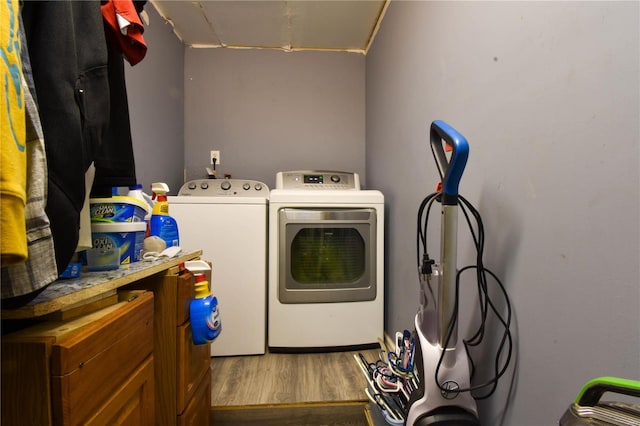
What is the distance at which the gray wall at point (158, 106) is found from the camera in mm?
1644

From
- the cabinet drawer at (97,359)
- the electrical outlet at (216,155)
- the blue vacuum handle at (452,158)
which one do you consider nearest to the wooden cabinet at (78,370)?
the cabinet drawer at (97,359)

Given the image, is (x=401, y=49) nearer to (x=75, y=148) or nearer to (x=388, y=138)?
(x=388, y=138)

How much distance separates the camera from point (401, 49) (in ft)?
5.32

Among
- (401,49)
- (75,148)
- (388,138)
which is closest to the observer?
(75,148)

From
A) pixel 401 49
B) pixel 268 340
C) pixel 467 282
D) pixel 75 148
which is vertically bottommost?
pixel 268 340

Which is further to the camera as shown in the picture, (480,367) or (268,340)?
(268,340)

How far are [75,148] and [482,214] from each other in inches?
39.1

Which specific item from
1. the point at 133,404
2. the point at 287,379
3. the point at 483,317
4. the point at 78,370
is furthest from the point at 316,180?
the point at 78,370

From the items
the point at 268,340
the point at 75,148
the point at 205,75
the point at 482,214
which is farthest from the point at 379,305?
the point at 205,75

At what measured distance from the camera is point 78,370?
439 mm

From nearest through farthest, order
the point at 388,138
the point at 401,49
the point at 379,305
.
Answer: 1. the point at 401,49
2. the point at 379,305
3. the point at 388,138

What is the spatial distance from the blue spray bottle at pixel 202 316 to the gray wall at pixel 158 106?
3.42 feet

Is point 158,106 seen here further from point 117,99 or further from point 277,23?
point 117,99

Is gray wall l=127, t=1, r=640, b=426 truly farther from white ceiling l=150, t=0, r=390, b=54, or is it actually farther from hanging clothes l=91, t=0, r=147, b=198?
hanging clothes l=91, t=0, r=147, b=198
